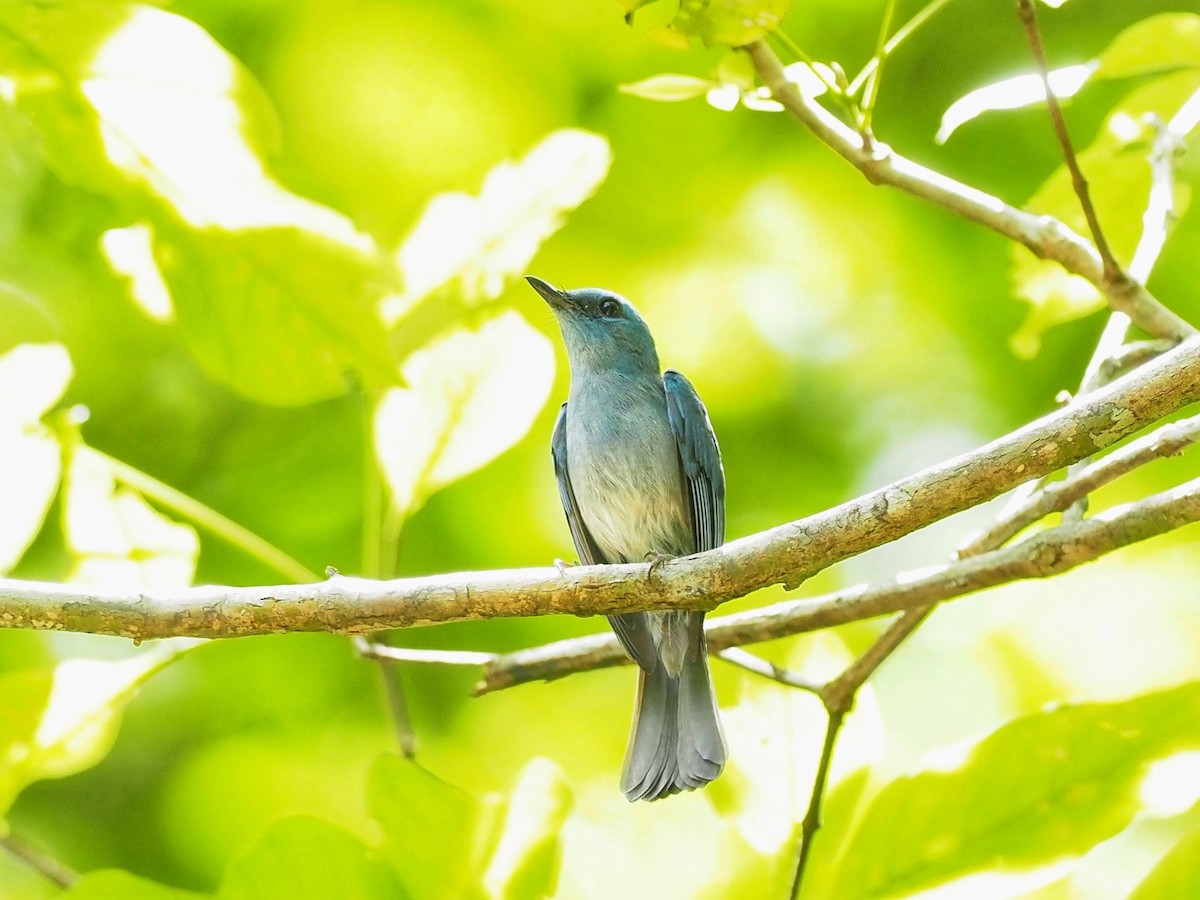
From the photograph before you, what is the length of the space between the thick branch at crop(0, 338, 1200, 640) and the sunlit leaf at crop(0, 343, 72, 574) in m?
0.16

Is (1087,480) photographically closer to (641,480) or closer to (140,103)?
(641,480)

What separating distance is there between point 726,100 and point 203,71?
110cm

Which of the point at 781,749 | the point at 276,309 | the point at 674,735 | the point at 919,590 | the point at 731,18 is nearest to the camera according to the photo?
the point at 731,18

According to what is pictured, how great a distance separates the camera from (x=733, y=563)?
8.74 ft

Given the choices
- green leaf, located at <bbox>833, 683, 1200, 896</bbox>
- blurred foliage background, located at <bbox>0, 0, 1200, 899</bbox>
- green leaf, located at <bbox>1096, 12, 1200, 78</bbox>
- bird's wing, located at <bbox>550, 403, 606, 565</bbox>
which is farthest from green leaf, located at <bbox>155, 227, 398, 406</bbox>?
bird's wing, located at <bbox>550, 403, 606, 565</bbox>

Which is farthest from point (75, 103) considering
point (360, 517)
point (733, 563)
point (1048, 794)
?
point (360, 517)

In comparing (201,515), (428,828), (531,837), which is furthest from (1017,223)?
(201,515)

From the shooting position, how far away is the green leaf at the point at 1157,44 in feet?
8.85

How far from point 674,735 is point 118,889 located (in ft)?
6.59

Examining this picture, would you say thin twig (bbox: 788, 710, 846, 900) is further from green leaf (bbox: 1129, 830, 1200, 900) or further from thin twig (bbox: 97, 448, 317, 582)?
thin twig (bbox: 97, 448, 317, 582)

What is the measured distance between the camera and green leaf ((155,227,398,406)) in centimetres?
252

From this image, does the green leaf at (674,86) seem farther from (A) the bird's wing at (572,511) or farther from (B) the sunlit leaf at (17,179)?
(B) the sunlit leaf at (17,179)

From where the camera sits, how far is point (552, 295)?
463cm

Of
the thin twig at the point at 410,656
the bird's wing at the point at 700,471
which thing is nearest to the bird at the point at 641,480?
the bird's wing at the point at 700,471
